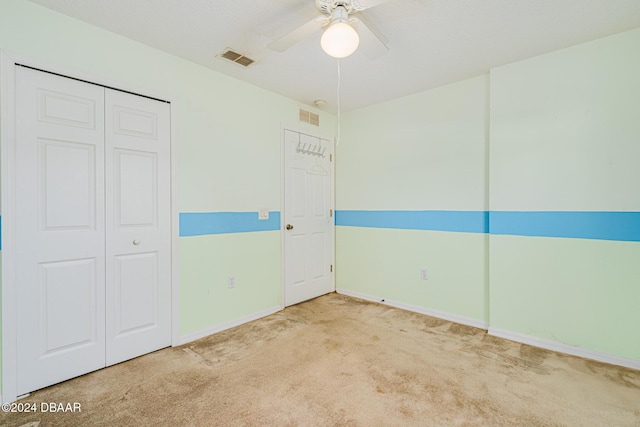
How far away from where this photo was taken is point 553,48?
2383 millimetres

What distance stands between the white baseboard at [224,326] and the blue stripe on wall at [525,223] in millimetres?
1686

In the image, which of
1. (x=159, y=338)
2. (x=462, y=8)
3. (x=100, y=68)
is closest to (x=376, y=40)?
(x=462, y=8)

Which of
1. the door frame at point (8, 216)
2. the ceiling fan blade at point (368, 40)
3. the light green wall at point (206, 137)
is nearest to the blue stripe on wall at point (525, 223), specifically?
the light green wall at point (206, 137)

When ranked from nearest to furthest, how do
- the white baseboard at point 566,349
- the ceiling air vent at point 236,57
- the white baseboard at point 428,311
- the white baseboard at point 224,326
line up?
the white baseboard at point 566,349
the ceiling air vent at point 236,57
the white baseboard at point 224,326
the white baseboard at point 428,311

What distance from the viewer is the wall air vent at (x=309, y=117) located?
3.63 m

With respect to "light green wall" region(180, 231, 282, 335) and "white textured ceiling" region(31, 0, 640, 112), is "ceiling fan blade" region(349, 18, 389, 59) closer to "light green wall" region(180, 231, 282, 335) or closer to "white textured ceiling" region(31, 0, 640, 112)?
"white textured ceiling" region(31, 0, 640, 112)

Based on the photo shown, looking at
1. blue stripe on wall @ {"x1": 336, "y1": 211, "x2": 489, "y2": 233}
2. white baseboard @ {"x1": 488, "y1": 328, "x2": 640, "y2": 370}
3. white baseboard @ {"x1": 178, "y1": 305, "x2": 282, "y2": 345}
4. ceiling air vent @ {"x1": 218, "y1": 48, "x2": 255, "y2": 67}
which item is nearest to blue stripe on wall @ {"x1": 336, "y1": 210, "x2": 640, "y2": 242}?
blue stripe on wall @ {"x1": 336, "y1": 211, "x2": 489, "y2": 233}

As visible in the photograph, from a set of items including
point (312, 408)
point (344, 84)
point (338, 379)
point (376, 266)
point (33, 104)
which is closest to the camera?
point (312, 408)

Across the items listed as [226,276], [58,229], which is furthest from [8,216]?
[226,276]

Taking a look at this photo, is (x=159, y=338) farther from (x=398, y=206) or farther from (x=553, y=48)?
(x=553, y=48)

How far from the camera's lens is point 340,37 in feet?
4.92

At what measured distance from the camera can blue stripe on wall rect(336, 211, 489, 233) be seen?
116 inches

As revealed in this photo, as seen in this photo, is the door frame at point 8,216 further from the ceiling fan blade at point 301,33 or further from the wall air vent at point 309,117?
the wall air vent at point 309,117

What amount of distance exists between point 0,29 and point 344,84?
2584 mm
